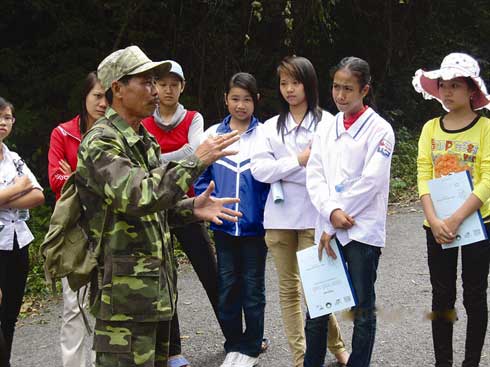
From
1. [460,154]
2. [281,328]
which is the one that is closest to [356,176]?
[460,154]

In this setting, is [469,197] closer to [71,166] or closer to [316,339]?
[316,339]

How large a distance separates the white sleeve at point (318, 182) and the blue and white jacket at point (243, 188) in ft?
2.01

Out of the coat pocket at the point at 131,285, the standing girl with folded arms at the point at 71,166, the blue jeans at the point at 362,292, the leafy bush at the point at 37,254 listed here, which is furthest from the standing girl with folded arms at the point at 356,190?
the leafy bush at the point at 37,254

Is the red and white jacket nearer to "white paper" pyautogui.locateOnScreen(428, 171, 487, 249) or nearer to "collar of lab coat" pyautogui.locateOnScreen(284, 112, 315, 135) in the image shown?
"collar of lab coat" pyautogui.locateOnScreen(284, 112, 315, 135)

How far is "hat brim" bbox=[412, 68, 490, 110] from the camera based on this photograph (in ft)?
14.3

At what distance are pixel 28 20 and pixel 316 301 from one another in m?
8.71

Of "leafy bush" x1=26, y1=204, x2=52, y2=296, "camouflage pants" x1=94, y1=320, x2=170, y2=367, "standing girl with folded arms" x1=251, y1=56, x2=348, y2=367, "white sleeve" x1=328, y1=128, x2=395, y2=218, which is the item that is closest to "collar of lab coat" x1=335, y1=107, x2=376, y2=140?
"white sleeve" x1=328, y1=128, x2=395, y2=218

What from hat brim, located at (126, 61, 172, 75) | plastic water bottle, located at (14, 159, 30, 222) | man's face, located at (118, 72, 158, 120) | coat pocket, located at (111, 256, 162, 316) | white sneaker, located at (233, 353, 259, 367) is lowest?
white sneaker, located at (233, 353, 259, 367)

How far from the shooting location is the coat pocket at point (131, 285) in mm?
3289

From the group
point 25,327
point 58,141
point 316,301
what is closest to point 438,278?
point 316,301

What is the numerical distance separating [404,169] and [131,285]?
10298 millimetres

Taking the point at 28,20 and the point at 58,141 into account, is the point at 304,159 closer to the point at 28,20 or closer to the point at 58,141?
the point at 58,141

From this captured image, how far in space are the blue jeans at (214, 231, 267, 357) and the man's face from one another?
1723 mm

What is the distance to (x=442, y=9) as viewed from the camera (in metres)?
15.8
